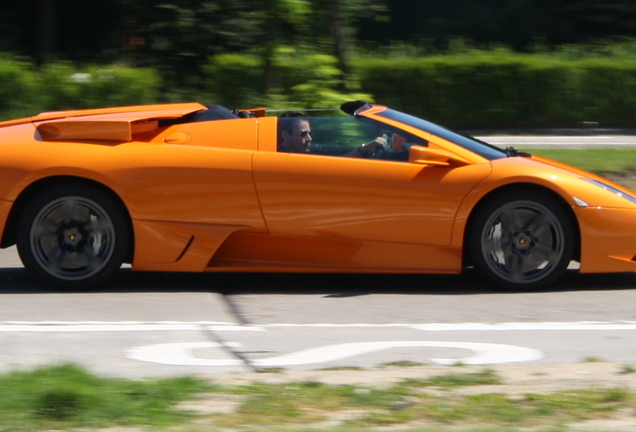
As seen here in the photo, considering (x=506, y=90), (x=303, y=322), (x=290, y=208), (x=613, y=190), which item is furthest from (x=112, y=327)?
(x=506, y=90)

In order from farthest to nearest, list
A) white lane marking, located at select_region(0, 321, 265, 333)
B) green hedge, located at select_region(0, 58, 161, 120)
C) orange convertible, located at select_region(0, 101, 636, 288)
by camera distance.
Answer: green hedge, located at select_region(0, 58, 161, 120), orange convertible, located at select_region(0, 101, 636, 288), white lane marking, located at select_region(0, 321, 265, 333)

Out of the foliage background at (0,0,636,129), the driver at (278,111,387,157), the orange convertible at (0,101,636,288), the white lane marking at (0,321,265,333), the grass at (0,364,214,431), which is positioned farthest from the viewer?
the foliage background at (0,0,636,129)

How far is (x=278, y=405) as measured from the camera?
3.84 meters

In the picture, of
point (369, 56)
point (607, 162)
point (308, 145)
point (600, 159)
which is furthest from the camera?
point (369, 56)

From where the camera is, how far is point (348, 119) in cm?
656

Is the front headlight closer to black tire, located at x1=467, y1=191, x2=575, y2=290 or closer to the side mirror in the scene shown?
black tire, located at x1=467, y1=191, x2=575, y2=290

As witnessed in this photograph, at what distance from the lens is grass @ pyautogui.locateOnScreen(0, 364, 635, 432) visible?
11.8 feet

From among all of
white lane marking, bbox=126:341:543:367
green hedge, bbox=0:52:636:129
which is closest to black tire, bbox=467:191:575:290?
white lane marking, bbox=126:341:543:367

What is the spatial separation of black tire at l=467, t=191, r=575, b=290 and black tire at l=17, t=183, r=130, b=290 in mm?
2304

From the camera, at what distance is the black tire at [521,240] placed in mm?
6379

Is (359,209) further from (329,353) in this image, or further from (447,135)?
(329,353)

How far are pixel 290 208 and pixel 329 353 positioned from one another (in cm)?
164

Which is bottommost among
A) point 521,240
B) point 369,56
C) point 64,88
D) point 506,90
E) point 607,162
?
point 521,240

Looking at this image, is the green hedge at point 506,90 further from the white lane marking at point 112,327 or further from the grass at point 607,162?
the white lane marking at point 112,327
